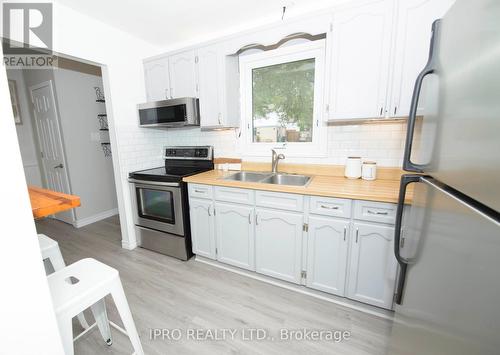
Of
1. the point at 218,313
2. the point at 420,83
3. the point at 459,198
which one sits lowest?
the point at 218,313

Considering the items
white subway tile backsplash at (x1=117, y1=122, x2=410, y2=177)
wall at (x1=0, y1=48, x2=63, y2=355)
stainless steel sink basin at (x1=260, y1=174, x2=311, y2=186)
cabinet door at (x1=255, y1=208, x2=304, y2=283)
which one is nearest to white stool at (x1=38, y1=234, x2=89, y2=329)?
wall at (x1=0, y1=48, x2=63, y2=355)

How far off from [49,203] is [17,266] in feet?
1.09

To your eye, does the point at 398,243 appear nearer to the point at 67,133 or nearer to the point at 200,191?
the point at 200,191

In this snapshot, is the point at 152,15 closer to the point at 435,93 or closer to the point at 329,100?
the point at 329,100

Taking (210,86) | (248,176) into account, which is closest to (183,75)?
(210,86)

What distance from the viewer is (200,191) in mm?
2197

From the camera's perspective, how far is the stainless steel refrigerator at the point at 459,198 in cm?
44

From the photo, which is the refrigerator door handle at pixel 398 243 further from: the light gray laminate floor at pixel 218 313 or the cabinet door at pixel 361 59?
the cabinet door at pixel 361 59

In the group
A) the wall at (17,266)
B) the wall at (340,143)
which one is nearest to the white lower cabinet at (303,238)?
the wall at (340,143)

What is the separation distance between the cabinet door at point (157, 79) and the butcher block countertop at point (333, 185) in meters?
1.14

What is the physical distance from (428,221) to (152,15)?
272 cm

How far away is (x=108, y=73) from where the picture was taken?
7.66 feet

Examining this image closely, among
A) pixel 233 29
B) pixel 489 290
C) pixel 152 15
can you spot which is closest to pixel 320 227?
pixel 489 290

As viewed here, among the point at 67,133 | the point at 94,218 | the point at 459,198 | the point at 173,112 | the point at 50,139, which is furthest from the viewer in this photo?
the point at 94,218
